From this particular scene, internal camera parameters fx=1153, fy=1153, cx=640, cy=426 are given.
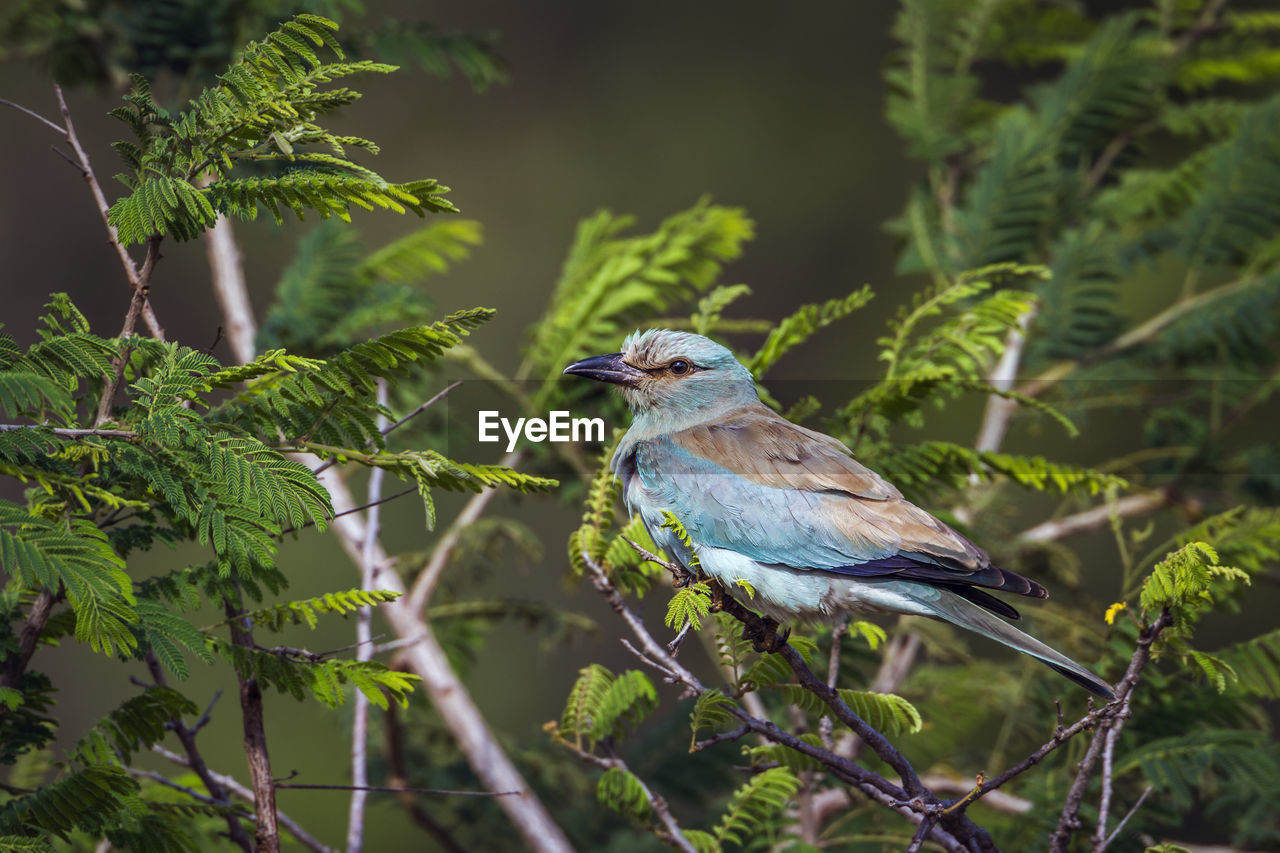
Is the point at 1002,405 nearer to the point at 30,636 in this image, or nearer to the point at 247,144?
the point at 247,144

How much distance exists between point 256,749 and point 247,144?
778mm

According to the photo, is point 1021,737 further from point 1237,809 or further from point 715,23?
point 715,23

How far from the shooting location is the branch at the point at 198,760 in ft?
4.98

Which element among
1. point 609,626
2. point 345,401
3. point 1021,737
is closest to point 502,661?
point 609,626

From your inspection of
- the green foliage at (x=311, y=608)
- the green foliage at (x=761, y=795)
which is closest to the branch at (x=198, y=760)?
the green foliage at (x=311, y=608)

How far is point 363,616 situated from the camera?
201 cm


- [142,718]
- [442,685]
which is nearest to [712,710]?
[142,718]

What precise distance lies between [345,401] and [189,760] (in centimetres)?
53

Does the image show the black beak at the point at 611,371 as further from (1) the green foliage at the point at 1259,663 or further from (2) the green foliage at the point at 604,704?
(1) the green foliage at the point at 1259,663

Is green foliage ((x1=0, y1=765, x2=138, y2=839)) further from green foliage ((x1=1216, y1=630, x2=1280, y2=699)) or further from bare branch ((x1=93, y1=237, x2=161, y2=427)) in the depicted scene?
green foliage ((x1=1216, y1=630, x2=1280, y2=699))

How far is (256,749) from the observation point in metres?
1.51

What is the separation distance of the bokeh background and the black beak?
10.4ft

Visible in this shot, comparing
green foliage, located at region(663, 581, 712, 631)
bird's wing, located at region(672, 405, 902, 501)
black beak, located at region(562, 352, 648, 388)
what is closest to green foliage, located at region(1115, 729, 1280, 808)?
bird's wing, located at region(672, 405, 902, 501)

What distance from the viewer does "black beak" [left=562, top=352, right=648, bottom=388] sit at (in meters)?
2.22
